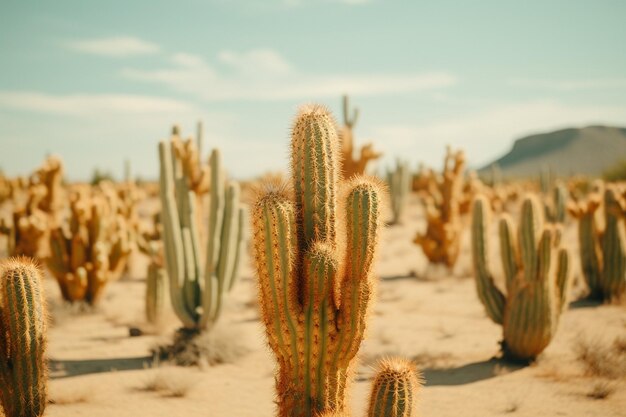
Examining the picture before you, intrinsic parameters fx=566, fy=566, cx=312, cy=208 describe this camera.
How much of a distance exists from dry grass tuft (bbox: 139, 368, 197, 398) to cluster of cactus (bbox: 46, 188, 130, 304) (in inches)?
150

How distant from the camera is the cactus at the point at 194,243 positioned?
7602 mm

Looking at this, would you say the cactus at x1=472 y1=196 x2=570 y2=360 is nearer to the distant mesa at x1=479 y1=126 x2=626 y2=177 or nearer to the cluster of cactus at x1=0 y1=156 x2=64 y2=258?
the cluster of cactus at x1=0 y1=156 x2=64 y2=258

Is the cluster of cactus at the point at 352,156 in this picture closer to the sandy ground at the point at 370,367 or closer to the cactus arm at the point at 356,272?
the sandy ground at the point at 370,367

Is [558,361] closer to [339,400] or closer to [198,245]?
[339,400]

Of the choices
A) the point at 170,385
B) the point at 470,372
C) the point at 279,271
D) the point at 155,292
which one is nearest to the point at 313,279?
the point at 279,271

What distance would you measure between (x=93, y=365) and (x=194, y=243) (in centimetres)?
202

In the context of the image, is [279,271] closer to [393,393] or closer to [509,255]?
[393,393]

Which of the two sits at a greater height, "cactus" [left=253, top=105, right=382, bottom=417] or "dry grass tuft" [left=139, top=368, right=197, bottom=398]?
"cactus" [left=253, top=105, right=382, bottom=417]

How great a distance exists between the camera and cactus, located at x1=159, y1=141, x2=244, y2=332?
24.9ft

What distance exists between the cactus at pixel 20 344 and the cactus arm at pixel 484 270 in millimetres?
5282

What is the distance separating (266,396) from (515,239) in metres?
3.79

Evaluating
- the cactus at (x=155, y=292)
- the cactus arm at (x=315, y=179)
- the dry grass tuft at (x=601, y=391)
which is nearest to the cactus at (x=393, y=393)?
the cactus arm at (x=315, y=179)

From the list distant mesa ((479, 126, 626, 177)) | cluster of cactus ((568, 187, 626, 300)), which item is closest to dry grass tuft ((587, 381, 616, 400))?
cluster of cactus ((568, 187, 626, 300))

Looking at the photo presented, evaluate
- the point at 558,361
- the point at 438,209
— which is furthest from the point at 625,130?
the point at 558,361
